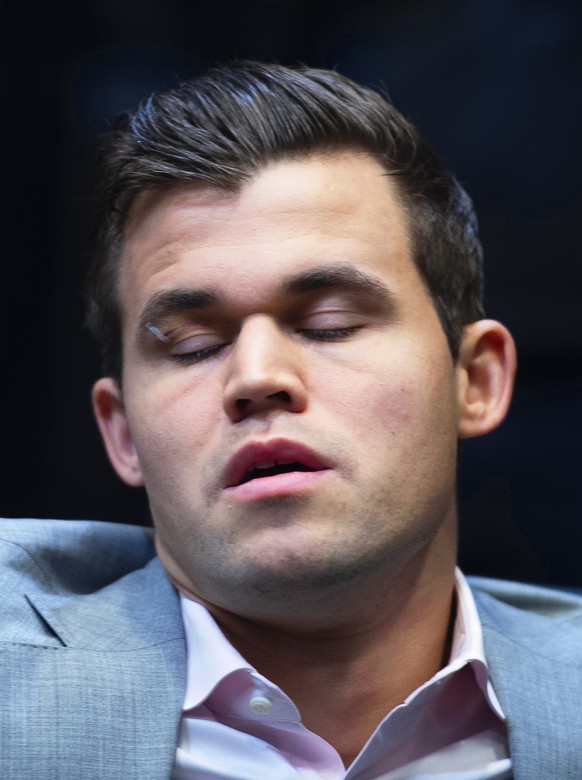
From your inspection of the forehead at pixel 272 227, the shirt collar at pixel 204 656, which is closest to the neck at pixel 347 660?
the shirt collar at pixel 204 656

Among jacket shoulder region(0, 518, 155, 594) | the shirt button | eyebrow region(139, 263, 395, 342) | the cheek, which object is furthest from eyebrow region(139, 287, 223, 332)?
the shirt button

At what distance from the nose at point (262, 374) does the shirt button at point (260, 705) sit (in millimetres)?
410

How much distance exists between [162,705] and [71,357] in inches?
45.6

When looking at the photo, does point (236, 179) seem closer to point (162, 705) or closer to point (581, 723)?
point (162, 705)

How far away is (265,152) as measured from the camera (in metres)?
1.64

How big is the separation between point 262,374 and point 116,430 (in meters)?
0.54

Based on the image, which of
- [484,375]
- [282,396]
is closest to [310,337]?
[282,396]

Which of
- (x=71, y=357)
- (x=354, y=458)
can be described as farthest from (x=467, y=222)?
(x=71, y=357)

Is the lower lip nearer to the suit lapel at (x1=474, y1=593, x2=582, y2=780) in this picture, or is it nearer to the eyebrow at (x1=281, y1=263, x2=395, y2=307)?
the eyebrow at (x1=281, y1=263, x2=395, y2=307)

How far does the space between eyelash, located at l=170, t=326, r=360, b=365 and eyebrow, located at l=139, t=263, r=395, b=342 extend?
6cm

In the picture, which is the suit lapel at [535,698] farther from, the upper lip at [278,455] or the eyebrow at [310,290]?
the eyebrow at [310,290]

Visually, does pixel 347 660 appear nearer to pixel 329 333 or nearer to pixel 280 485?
pixel 280 485

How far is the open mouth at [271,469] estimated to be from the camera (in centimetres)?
142

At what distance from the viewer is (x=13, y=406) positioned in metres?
2.32
